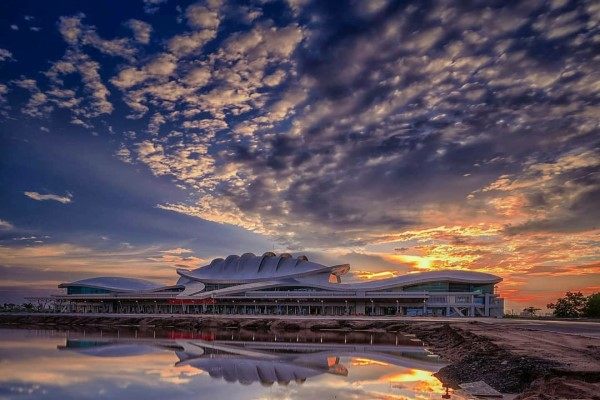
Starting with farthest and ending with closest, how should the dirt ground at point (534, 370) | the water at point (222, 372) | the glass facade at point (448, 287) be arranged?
the glass facade at point (448, 287), the water at point (222, 372), the dirt ground at point (534, 370)

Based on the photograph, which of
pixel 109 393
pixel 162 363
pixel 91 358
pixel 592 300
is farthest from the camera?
pixel 592 300

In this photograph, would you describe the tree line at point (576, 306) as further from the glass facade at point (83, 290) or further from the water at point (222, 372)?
the glass facade at point (83, 290)

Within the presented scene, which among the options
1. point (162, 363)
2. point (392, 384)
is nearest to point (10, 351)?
point (162, 363)

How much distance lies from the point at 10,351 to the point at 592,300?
91.7m

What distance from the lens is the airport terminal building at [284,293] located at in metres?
96.9

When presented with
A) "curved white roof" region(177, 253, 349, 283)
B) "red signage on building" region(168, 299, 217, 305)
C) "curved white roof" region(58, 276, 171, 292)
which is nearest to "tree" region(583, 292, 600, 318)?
"curved white roof" region(177, 253, 349, 283)

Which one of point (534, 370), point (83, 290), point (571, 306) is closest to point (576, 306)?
point (571, 306)

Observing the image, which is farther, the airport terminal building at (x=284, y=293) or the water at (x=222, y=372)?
the airport terminal building at (x=284, y=293)

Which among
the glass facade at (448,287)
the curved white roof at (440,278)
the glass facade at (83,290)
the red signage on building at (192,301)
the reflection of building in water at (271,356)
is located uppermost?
the curved white roof at (440,278)

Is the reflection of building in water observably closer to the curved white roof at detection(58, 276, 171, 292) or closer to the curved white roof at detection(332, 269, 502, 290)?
the curved white roof at detection(332, 269, 502, 290)

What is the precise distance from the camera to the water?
19.1 metres

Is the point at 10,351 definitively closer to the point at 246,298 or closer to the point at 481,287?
the point at 246,298

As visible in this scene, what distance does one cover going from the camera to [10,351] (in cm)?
3631

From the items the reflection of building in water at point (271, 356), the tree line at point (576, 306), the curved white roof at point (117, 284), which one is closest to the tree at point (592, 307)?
the tree line at point (576, 306)
